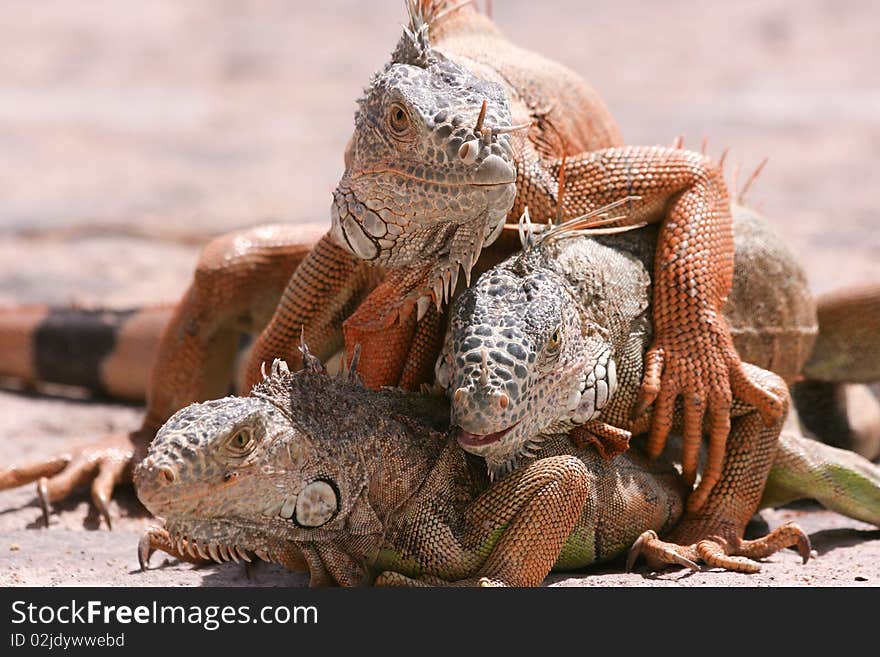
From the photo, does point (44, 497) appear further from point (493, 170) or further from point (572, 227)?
point (493, 170)

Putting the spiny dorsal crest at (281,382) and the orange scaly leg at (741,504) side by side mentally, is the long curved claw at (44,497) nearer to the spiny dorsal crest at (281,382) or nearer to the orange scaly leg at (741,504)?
the spiny dorsal crest at (281,382)

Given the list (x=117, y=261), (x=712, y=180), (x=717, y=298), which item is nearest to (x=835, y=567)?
(x=717, y=298)

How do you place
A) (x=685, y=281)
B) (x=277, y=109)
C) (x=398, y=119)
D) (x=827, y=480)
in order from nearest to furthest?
1. (x=398, y=119)
2. (x=685, y=281)
3. (x=827, y=480)
4. (x=277, y=109)

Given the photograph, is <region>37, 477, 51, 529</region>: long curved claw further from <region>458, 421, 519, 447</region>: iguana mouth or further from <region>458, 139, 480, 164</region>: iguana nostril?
<region>458, 139, 480, 164</region>: iguana nostril

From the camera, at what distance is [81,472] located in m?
7.00

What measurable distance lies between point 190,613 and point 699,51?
17.7 meters

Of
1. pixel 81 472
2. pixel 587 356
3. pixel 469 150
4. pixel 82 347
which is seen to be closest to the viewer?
pixel 469 150

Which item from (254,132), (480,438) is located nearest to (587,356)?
(480,438)

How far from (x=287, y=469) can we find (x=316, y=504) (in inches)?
7.5

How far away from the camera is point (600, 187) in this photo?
5715mm

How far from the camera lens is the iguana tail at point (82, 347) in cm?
859

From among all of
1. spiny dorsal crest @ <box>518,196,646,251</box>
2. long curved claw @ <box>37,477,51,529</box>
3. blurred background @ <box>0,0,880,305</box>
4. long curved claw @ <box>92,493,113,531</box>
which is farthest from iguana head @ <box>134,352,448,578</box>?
blurred background @ <box>0,0,880,305</box>

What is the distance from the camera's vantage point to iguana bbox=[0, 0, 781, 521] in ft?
15.5

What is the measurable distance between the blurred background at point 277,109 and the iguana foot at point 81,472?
2.82 metres
